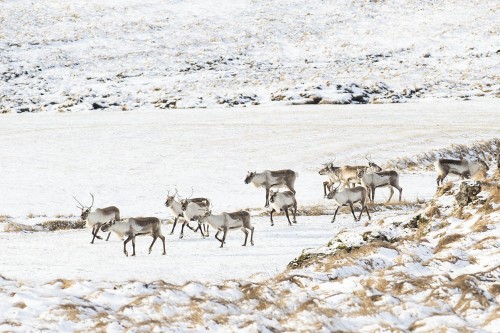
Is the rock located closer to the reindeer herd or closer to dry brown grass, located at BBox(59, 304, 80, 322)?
the reindeer herd

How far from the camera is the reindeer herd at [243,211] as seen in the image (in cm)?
1680

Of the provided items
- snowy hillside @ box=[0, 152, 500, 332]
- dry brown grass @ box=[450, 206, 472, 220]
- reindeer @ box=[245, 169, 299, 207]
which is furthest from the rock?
reindeer @ box=[245, 169, 299, 207]

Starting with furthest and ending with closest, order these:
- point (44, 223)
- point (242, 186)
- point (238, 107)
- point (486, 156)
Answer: point (238, 107)
point (486, 156)
point (242, 186)
point (44, 223)

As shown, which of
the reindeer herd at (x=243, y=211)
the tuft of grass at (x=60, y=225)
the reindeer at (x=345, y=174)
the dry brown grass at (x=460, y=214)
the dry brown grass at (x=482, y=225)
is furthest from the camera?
the reindeer at (x=345, y=174)

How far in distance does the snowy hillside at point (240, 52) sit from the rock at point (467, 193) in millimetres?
42123

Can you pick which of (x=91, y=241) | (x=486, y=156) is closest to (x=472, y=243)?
(x=91, y=241)

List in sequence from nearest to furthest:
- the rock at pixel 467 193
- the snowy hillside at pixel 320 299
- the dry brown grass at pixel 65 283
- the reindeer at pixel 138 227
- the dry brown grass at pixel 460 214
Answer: the snowy hillside at pixel 320 299 → the dry brown grass at pixel 65 283 → the dry brown grass at pixel 460 214 → the rock at pixel 467 193 → the reindeer at pixel 138 227

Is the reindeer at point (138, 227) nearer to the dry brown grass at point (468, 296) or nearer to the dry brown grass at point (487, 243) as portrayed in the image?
the dry brown grass at point (487, 243)

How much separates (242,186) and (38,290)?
20.0 metres

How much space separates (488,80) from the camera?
2315 inches

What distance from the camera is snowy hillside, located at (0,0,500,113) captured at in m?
57.4

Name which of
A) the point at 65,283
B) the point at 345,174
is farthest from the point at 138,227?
the point at 345,174

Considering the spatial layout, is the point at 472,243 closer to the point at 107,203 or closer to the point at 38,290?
the point at 38,290

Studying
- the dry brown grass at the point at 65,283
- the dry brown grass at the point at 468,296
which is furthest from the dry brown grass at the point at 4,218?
the dry brown grass at the point at 468,296
